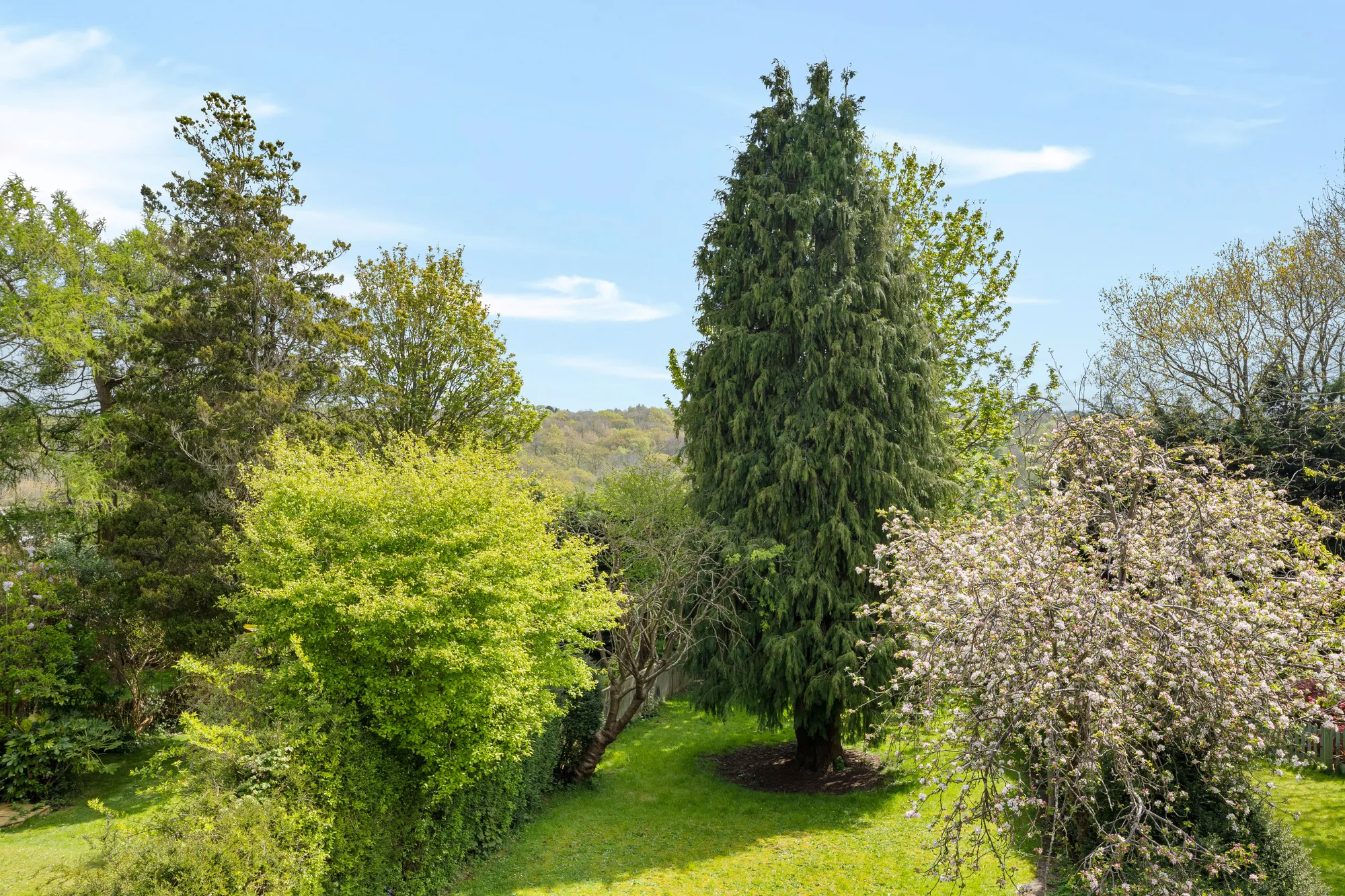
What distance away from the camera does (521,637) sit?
8.77 metres

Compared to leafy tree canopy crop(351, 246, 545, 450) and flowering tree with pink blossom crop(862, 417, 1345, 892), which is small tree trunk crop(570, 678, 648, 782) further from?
leafy tree canopy crop(351, 246, 545, 450)

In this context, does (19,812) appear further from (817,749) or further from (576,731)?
(817,749)

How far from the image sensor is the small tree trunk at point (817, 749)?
13.3 meters

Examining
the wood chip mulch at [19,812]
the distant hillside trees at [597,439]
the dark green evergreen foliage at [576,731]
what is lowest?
the wood chip mulch at [19,812]

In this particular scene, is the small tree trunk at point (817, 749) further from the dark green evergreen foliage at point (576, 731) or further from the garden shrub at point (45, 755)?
the garden shrub at point (45, 755)

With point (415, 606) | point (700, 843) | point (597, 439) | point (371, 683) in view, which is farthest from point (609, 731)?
point (597, 439)

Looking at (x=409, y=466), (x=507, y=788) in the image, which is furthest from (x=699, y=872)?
(x=409, y=466)

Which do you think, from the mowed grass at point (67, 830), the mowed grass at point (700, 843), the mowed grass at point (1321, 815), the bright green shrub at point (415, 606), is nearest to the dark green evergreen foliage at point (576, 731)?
the mowed grass at point (700, 843)

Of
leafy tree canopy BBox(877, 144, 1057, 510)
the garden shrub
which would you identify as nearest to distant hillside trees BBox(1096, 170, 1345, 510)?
leafy tree canopy BBox(877, 144, 1057, 510)

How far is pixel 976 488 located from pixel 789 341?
5513 mm

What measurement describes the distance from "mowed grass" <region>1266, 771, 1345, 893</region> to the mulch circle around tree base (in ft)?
17.9

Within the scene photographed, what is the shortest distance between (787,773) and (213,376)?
12522 millimetres

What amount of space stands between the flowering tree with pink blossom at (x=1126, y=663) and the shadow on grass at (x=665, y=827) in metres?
3.25

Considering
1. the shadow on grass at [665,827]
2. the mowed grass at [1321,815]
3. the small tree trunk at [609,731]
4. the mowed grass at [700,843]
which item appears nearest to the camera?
the mowed grass at [1321,815]
